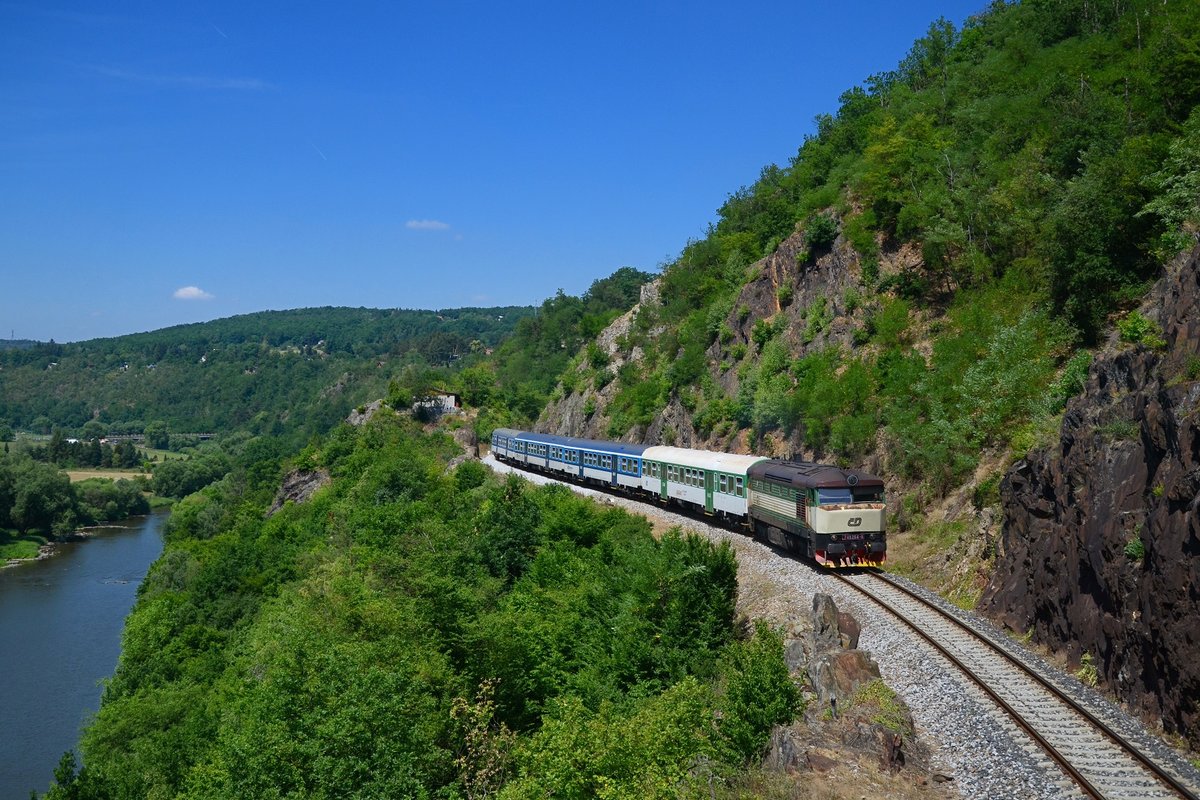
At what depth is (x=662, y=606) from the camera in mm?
23688

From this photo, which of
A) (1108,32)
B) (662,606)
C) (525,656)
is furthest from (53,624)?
(1108,32)

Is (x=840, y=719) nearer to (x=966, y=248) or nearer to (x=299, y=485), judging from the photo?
(x=966, y=248)

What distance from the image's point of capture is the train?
25.9 metres

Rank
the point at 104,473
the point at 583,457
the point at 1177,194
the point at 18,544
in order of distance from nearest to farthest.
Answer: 1. the point at 1177,194
2. the point at 583,457
3. the point at 18,544
4. the point at 104,473

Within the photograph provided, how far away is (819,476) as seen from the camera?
26.5 m

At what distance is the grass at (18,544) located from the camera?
4016 inches

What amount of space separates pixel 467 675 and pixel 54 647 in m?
47.7

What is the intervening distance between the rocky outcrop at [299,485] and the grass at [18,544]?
105ft

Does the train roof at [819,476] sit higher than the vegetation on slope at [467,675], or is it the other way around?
the train roof at [819,476]

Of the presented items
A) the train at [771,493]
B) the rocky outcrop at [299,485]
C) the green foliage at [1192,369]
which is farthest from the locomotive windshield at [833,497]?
the rocky outcrop at [299,485]

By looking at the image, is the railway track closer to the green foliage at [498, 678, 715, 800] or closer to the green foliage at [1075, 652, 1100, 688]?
the green foliage at [1075, 652, 1100, 688]

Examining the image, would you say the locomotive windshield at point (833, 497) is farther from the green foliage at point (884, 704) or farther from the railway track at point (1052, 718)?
the green foliage at point (884, 704)

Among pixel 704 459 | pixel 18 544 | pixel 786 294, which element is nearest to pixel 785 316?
pixel 786 294

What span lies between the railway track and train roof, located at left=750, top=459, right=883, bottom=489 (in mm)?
4865
